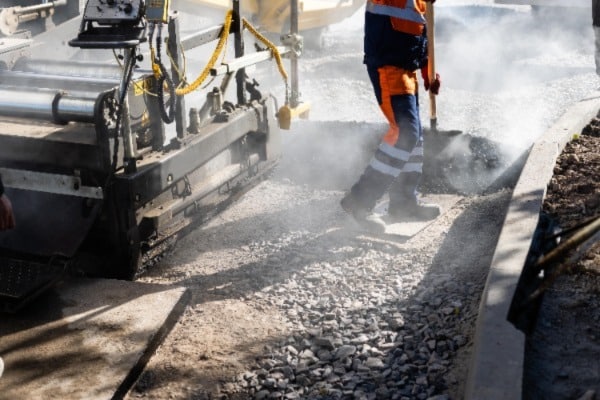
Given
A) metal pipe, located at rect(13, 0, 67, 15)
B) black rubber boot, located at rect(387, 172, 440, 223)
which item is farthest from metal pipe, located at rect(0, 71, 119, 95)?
black rubber boot, located at rect(387, 172, 440, 223)

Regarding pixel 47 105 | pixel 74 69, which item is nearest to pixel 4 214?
pixel 47 105

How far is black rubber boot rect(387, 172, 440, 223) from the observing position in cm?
579

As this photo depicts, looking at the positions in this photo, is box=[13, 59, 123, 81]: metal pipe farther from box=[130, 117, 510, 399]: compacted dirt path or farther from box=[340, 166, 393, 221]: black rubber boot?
box=[340, 166, 393, 221]: black rubber boot

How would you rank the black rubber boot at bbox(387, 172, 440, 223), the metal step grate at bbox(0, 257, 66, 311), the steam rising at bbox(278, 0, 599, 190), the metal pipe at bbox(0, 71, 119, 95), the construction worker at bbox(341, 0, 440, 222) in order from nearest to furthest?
the metal step grate at bbox(0, 257, 66, 311)
the metal pipe at bbox(0, 71, 119, 95)
the construction worker at bbox(341, 0, 440, 222)
the black rubber boot at bbox(387, 172, 440, 223)
the steam rising at bbox(278, 0, 599, 190)

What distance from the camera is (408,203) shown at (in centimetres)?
583

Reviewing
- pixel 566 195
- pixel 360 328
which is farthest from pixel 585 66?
pixel 360 328

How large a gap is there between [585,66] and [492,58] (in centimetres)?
161

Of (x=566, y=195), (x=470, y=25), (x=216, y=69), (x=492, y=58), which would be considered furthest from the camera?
(x=470, y=25)

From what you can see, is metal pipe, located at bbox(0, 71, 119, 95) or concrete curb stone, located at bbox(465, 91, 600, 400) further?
metal pipe, located at bbox(0, 71, 119, 95)

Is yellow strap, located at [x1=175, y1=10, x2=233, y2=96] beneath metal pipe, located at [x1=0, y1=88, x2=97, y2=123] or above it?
above

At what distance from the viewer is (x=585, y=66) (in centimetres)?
1241

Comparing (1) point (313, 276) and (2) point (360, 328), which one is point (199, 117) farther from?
(2) point (360, 328)

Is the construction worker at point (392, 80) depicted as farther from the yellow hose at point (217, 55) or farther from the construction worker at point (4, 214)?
the construction worker at point (4, 214)

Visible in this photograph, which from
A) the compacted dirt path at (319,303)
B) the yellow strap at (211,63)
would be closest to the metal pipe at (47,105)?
the yellow strap at (211,63)
